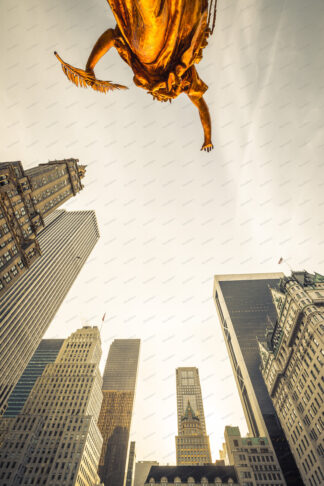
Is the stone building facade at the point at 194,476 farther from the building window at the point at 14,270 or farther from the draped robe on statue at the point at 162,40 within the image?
the draped robe on statue at the point at 162,40

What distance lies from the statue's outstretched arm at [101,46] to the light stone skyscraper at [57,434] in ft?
336

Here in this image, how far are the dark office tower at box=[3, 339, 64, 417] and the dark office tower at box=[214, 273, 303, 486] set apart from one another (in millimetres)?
116293

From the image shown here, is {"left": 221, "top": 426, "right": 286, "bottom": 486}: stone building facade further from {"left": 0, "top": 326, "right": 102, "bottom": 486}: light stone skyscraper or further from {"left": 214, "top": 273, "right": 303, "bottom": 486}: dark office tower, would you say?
{"left": 0, "top": 326, "right": 102, "bottom": 486}: light stone skyscraper

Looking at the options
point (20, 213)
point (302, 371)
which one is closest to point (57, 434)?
point (20, 213)

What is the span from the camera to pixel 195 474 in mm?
75750

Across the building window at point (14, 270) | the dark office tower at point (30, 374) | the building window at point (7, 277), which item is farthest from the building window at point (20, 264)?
the dark office tower at point (30, 374)

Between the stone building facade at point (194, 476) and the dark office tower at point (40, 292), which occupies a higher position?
the dark office tower at point (40, 292)

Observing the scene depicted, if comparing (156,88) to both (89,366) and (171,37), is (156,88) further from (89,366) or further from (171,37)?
(89,366)

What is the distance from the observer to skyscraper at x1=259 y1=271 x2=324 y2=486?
50031 millimetres

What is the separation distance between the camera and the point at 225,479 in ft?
231

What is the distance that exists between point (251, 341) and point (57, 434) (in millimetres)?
91003

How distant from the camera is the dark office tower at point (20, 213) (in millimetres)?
→ 57875

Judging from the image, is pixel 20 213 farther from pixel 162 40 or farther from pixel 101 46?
pixel 162 40

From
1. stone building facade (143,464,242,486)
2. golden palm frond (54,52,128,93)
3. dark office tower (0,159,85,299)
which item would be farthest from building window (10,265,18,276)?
stone building facade (143,464,242,486)
